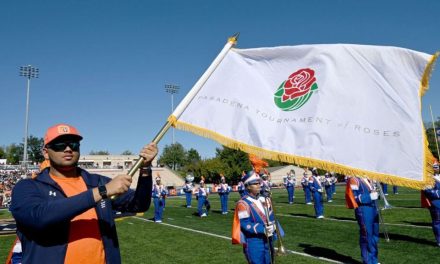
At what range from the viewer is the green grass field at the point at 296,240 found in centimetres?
1019

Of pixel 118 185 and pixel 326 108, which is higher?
pixel 326 108

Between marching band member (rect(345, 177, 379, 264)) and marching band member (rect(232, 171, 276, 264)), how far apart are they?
106 inches

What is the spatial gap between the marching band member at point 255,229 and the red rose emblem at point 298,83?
3.19m

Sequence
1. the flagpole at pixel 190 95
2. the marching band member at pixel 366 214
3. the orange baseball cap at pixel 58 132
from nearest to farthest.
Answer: the orange baseball cap at pixel 58 132, the flagpole at pixel 190 95, the marching band member at pixel 366 214

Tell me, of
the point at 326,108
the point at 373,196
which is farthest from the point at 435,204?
the point at 326,108

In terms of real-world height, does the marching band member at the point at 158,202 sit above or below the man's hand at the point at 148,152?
below

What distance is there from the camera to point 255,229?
6.50 metres

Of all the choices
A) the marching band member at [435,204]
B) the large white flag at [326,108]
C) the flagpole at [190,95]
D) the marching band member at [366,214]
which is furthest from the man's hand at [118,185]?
the marching band member at [435,204]

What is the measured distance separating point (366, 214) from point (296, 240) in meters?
4.42

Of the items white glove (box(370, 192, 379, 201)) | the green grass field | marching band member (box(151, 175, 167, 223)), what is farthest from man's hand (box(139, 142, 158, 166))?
marching band member (box(151, 175, 167, 223))

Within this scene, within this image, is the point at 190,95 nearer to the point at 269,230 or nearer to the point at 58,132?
the point at 58,132

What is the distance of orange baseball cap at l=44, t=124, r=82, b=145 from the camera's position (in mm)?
2779

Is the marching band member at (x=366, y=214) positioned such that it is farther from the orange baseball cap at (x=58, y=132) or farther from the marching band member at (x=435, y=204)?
the orange baseball cap at (x=58, y=132)

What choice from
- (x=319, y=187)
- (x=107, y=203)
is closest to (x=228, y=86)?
(x=107, y=203)
